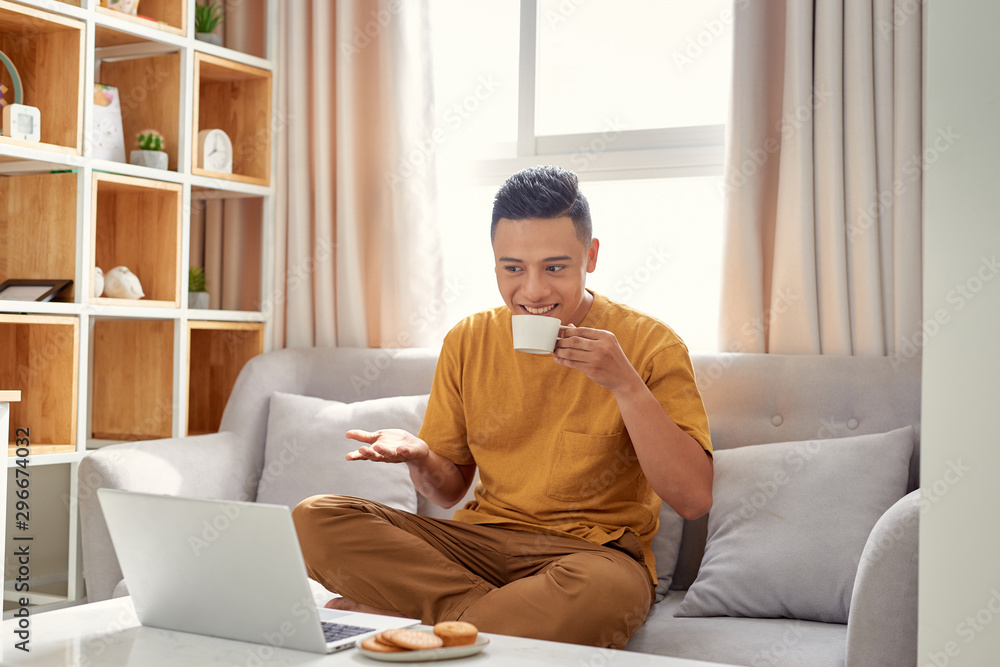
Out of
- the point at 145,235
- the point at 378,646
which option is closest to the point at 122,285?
the point at 145,235

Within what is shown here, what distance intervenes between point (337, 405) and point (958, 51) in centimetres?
180

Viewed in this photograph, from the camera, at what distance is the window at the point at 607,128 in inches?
95.8

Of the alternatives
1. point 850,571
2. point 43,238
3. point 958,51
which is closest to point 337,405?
point 43,238

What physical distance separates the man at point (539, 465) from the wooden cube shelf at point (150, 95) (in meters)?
1.26

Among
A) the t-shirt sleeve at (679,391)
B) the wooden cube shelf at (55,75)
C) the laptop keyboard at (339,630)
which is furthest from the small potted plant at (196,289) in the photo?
the laptop keyboard at (339,630)

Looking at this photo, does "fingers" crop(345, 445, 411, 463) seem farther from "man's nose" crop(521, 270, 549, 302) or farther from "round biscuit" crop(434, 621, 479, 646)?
"round biscuit" crop(434, 621, 479, 646)

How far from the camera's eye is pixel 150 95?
2.67 meters

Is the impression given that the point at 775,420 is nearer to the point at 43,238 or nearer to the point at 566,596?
the point at 566,596

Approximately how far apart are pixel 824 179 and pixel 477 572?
1.19 metres

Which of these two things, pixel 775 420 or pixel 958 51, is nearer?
pixel 958 51

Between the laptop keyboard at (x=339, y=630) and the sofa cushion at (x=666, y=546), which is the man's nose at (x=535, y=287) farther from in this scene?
the laptop keyboard at (x=339, y=630)

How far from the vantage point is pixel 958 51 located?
80 centimetres
